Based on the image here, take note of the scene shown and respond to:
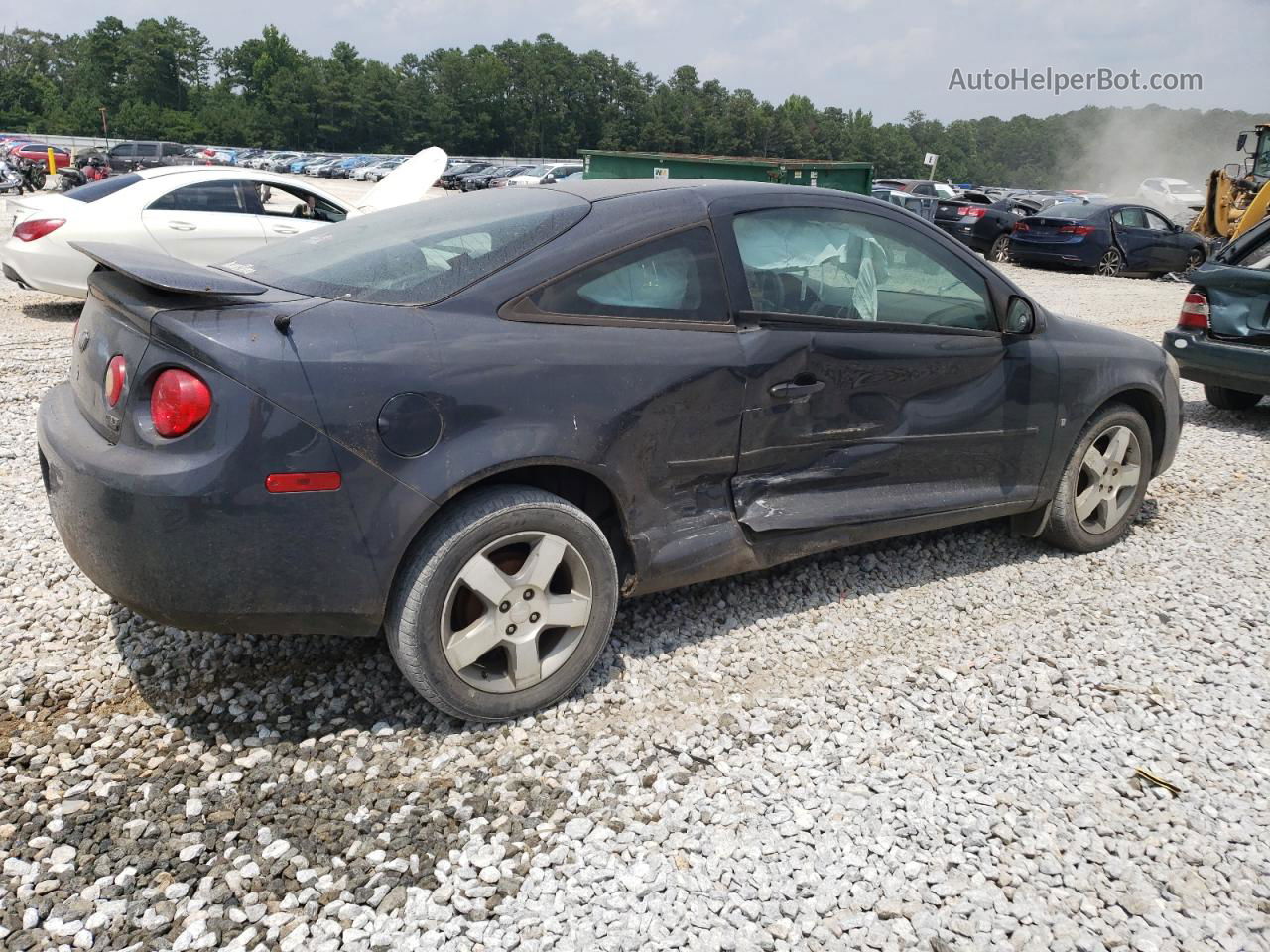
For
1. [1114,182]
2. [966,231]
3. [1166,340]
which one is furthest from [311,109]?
[1166,340]

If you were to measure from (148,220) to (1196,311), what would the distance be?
8.69 meters

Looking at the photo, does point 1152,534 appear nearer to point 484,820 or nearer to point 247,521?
point 484,820

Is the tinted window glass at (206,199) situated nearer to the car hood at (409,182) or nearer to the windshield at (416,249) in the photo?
the car hood at (409,182)

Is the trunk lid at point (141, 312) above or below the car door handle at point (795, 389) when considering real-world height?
above

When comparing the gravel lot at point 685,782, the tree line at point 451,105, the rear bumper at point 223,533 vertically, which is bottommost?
the gravel lot at point 685,782

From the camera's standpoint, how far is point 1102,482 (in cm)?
475

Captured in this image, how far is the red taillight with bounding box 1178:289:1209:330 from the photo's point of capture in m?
7.56

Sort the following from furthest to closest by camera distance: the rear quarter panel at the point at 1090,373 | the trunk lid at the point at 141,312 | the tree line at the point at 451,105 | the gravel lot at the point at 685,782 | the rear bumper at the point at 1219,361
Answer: the tree line at the point at 451,105
the rear bumper at the point at 1219,361
the rear quarter panel at the point at 1090,373
the trunk lid at the point at 141,312
the gravel lot at the point at 685,782

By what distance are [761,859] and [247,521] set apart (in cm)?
161

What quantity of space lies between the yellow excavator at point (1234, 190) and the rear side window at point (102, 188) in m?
19.6

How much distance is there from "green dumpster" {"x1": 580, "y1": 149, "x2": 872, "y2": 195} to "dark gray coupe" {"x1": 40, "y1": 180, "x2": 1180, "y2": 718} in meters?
12.8

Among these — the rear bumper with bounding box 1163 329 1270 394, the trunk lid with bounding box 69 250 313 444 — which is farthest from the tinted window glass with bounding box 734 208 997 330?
the rear bumper with bounding box 1163 329 1270 394

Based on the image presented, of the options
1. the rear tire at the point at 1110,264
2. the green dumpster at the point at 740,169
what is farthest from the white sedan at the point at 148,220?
the rear tire at the point at 1110,264

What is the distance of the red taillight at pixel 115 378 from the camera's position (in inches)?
110
